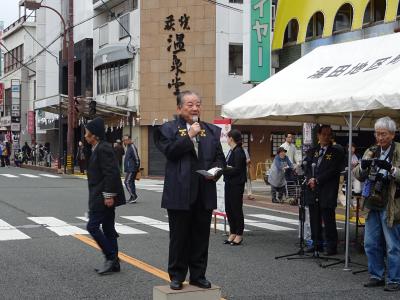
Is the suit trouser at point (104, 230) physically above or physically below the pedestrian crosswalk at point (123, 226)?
above

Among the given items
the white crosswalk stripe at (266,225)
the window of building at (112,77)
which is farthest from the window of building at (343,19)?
the window of building at (112,77)

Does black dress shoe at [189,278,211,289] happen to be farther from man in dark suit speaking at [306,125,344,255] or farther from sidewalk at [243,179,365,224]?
sidewalk at [243,179,365,224]

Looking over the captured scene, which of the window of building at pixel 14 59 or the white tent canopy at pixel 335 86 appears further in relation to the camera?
the window of building at pixel 14 59

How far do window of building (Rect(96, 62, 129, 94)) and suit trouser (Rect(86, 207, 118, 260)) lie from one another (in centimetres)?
2637

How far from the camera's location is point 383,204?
7137 millimetres

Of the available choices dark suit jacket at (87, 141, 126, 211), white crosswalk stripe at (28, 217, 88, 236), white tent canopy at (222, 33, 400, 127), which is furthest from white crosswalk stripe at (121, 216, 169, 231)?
dark suit jacket at (87, 141, 126, 211)

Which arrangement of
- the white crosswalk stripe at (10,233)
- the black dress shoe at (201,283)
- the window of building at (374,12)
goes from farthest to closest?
the window of building at (374,12) → the white crosswalk stripe at (10,233) → the black dress shoe at (201,283)

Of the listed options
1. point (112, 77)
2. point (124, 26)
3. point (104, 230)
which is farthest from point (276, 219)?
point (112, 77)

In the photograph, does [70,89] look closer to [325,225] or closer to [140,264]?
[325,225]

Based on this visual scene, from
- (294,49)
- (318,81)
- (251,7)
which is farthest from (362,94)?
(251,7)

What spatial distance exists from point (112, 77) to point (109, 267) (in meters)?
28.7

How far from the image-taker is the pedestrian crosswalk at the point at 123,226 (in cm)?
1145

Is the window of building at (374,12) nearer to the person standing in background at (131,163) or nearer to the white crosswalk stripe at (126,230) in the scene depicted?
the person standing in background at (131,163)

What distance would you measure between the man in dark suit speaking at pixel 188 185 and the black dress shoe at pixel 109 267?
2.26 m
